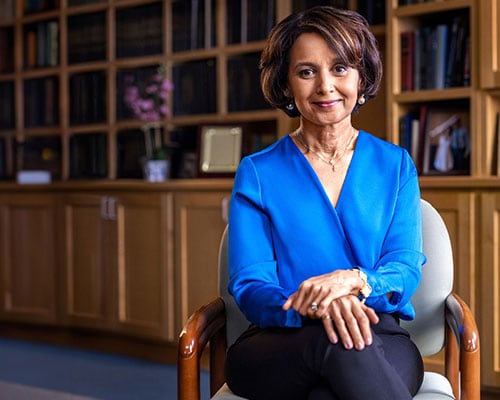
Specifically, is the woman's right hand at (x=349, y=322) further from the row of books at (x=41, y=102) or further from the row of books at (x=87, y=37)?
the row of books at (x=41, y=102)

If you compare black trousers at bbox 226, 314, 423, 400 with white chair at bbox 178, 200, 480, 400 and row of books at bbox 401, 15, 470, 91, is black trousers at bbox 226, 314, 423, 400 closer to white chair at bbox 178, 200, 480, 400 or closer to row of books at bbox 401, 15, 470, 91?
white chair at bbox 178, 200, 480, 400

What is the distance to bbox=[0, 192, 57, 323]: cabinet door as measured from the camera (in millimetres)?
4238

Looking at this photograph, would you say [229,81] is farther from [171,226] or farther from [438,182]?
[438,182]

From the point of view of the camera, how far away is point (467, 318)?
1.41 meters

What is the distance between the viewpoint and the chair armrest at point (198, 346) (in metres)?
1.38

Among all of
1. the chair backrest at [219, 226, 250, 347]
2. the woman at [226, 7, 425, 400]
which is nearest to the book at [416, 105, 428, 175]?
the woman at [226, 7, 425, 400]

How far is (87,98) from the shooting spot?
4.30 m

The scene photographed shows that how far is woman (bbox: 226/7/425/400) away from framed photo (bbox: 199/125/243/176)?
2.06 meters

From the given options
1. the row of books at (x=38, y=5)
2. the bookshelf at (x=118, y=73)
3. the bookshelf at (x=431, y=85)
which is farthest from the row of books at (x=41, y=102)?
the bookshelf at (x=431, y=85)

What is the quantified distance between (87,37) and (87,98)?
34cm

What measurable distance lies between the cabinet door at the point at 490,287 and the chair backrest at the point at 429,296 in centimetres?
115

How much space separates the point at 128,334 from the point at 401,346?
268 cm

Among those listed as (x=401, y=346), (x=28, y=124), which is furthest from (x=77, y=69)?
(x=401, y=346)

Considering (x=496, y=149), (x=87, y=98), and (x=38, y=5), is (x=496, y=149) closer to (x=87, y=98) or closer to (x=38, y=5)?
(x=87, y=98)
